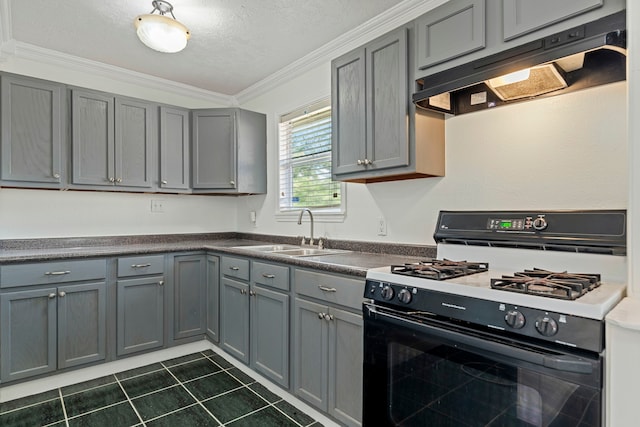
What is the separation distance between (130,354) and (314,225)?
1.69 meters

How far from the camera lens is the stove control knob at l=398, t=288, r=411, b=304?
139 cm

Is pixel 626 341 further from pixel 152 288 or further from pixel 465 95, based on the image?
pixel 152 288

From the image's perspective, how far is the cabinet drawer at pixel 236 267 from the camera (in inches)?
101

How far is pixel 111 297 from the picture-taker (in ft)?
8.65

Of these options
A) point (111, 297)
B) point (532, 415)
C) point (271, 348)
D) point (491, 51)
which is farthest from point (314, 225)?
point (532, 415)

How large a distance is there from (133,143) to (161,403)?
2042 mm

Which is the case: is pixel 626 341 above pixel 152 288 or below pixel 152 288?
above

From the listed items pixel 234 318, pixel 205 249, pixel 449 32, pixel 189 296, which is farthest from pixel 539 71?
pixel 189 296

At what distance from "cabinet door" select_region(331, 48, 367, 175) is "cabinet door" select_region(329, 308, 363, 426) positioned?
88cm

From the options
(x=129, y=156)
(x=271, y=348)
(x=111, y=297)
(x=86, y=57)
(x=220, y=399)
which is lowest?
(x=220, y=399)

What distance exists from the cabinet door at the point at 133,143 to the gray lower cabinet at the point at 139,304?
743 millimetres

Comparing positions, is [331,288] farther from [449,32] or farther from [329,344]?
[449,32]

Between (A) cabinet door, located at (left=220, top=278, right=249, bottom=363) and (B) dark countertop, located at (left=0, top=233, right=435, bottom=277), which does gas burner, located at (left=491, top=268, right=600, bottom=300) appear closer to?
(B) dark countertop, located at (left=0, top=233, right=435, bottom=277)

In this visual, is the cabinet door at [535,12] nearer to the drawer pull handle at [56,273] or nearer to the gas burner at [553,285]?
the gas burner at [553,285]
